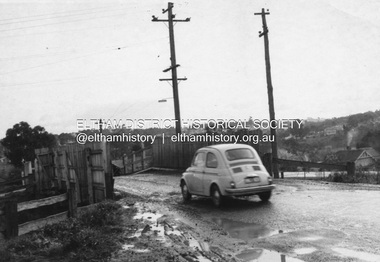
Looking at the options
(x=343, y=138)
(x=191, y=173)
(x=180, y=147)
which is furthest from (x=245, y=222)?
(x=343, y=138)

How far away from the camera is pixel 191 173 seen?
12984mm

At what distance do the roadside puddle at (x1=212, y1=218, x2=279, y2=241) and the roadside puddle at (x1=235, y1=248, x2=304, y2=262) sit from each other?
977 millimetres

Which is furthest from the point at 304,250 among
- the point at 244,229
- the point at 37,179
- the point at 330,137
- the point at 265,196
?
the point at 330,137

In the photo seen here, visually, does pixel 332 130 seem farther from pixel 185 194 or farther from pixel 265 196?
pixel 265 196

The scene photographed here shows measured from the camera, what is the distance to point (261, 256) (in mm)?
6289

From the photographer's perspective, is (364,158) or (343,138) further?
(343,138)

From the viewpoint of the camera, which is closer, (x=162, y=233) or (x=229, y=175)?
(x=162, y=233)

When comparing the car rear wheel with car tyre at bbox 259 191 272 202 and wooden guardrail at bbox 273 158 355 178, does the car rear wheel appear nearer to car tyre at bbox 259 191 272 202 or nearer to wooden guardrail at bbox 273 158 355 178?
car tyre at bbox 259 191 272 202

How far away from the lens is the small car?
11.3 metres

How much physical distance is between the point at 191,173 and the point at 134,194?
3816 mm

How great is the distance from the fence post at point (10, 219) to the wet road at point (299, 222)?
4101 mm

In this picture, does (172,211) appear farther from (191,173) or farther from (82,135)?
(82,135)

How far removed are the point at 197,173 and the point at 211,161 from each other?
30.1 inches

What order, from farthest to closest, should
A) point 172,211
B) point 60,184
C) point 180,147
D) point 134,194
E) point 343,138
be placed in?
point 343,138 → point 180,147 → point 60,184 → point 134,194 → point 172,211
